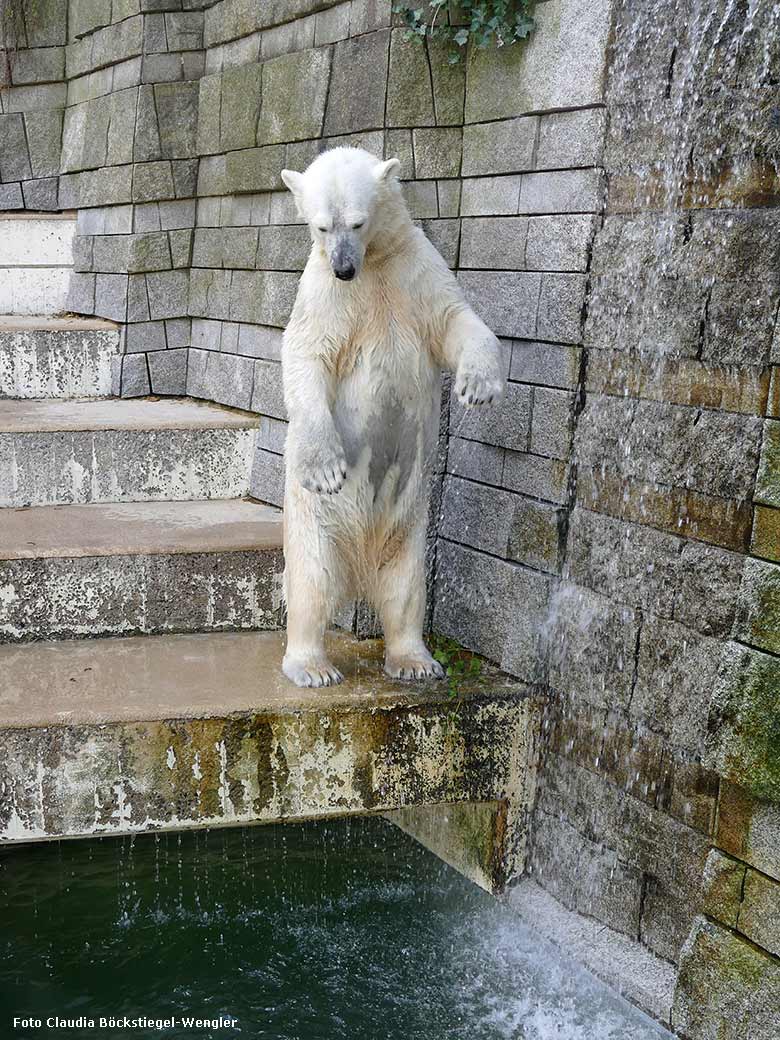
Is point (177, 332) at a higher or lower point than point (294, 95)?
lower

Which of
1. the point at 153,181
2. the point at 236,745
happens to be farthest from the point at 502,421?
the point at 153,181

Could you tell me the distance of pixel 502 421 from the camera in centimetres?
364

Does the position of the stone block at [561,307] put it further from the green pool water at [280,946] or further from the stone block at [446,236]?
the green pool water at [280,946]

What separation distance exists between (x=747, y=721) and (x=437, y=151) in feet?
Answer: 7.15

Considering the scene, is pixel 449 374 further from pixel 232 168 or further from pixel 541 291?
pixel 232 168

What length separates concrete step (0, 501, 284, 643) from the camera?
3984 mm

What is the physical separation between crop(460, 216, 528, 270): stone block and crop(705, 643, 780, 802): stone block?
1514 mm

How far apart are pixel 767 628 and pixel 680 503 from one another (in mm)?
604

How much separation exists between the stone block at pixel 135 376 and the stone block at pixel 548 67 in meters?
2.72

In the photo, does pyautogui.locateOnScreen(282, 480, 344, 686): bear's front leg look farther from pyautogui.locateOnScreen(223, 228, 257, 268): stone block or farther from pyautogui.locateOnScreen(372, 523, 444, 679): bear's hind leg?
pyautogui.locateOnScreen(223, 228, 257, 268): stone block

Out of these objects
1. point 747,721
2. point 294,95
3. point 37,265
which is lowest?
point 747,721

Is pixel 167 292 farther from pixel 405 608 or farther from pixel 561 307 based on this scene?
pixel 561 307

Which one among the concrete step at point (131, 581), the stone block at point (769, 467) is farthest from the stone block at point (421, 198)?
the stone block at point (769, 467)

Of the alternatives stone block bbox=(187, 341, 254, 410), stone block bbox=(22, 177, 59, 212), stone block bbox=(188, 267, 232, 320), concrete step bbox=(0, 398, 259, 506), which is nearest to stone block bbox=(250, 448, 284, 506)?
concrete step bbox=(0, 398, 259, 506)
